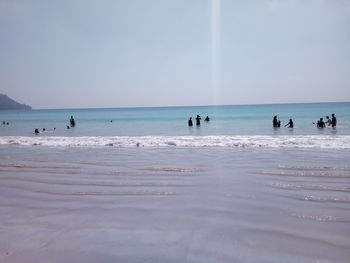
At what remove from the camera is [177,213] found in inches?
228

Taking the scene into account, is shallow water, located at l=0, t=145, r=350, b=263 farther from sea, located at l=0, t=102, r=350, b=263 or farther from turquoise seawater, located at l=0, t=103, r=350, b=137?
turquoise seawater, located at l=0, t=103, r=350, b=137

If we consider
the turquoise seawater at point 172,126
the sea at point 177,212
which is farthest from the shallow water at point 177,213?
the turquoise seawater at point 172,126

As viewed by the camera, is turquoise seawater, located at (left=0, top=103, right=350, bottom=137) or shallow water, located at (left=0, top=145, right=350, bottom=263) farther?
turquoise seawater, located at (left=0, top=103, right=350, bottom=137)

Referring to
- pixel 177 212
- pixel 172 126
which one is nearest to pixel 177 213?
pixel 177 212

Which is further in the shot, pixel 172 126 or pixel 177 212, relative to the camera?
pixel 172 126

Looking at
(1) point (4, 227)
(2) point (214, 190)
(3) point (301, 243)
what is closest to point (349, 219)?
(3) point (301, 243)

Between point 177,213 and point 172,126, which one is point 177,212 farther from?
point 172,126

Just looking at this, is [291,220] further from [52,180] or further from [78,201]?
[52,180]

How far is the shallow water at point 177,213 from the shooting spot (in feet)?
13.8

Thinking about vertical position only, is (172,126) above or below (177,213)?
above

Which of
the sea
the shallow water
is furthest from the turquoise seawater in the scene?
the shallow water

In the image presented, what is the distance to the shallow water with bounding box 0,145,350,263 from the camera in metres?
4.21

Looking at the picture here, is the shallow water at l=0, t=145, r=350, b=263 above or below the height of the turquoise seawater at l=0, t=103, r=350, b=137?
below

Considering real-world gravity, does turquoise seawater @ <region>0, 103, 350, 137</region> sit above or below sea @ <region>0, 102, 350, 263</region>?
above
